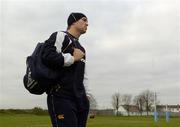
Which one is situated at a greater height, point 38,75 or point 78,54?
point 78,54

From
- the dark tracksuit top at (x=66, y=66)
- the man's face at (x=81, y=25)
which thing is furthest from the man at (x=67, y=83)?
the man's face at (x=81, y=25)

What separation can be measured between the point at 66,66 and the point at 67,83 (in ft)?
0.53

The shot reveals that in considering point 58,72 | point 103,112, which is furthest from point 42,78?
point 103,112

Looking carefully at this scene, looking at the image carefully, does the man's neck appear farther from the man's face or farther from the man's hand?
the man's hand

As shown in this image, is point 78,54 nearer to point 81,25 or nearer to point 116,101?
point 81,25

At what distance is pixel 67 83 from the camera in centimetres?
398

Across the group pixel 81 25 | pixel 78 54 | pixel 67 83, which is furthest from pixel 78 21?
pixel 67 83

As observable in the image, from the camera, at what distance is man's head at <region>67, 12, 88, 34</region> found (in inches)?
167

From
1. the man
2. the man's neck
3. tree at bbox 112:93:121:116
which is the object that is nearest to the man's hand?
the man

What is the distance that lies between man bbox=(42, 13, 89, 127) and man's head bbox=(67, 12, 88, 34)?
0.12 metres

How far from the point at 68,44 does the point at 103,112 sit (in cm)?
12353

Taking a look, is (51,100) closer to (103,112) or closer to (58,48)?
(58,48)

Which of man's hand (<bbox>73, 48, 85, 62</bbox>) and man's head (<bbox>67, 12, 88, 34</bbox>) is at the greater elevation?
man's head (<bbox>67, 12, 88, 34</bbox>)

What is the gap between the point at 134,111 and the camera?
426ft
